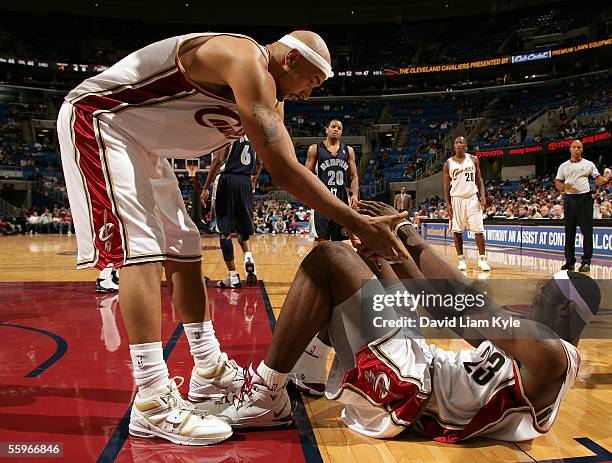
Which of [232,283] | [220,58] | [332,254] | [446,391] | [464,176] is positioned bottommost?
[232,283]

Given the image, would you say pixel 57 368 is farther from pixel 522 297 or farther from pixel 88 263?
pixel 522 297

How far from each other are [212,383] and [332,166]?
4155 millimetres

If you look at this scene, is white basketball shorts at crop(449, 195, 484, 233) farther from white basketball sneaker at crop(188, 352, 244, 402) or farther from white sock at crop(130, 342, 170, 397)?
white sock at crop(130, 342, 170, 397)

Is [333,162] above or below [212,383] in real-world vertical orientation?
above

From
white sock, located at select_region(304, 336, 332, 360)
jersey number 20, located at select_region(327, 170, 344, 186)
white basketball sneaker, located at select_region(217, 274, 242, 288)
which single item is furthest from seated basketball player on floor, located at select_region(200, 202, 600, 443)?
jersey number 20, located at select_region(327, 170, 344, 186)

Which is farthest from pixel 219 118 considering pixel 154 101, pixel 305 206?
pixel 305 206

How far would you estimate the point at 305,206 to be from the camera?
5418 mm

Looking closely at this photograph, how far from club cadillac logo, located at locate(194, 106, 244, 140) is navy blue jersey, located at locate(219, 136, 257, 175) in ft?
12.1

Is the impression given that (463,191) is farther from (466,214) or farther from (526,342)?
(526,342)

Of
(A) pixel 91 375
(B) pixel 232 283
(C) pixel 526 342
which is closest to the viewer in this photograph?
(C) pixel 526 342

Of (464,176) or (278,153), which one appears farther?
(464,176)

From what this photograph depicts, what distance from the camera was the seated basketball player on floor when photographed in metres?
1.59

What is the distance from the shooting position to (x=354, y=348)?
1682 millimetres

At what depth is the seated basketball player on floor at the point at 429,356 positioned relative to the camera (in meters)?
1.59
